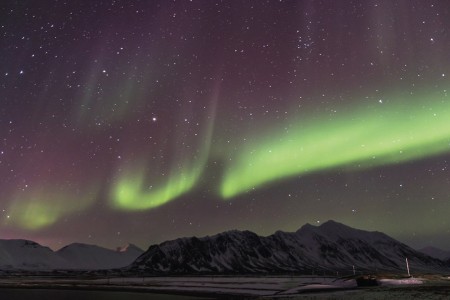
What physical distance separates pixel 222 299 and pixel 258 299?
6407 mm

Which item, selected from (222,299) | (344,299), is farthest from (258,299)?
(344,299)

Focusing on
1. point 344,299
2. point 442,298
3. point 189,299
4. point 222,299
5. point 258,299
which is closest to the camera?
point 442,298

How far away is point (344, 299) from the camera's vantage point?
45.6 metres

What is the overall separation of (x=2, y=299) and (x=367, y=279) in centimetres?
5732

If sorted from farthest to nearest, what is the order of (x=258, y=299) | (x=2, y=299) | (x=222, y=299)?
(x=2, y=299), (x=222, y=299), (x=258, y=299)

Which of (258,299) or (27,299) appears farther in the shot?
(27,299)

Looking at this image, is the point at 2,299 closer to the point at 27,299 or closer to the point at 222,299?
the point at 27,299

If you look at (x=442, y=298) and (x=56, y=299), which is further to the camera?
(x=56, y=299)

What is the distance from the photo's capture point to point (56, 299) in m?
65.1

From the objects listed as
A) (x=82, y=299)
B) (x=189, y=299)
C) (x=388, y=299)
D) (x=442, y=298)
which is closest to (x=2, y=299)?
(x=82, y=299)

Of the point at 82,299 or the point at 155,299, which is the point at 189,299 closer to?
the point at 155,299

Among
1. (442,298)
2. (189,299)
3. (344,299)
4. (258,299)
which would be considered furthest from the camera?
(189,299)

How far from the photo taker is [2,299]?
211ft

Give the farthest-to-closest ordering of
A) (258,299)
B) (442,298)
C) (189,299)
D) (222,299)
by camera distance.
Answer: (189,299)
(222,299)
(258,299)
(442,298)
